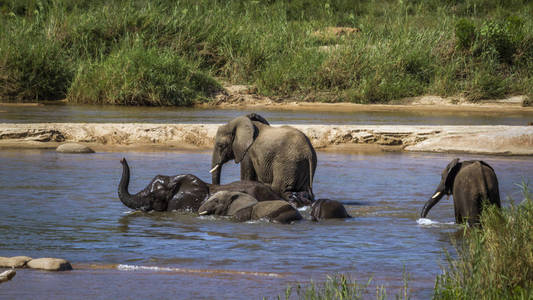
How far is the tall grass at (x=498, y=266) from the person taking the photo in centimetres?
498

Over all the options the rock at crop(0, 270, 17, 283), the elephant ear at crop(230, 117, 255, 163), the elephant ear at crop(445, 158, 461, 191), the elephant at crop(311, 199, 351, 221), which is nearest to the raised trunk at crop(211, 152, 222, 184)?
the elephant ear at crop(230, 117, 255, 163)

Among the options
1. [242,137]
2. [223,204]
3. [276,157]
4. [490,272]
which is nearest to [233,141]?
[242,137]

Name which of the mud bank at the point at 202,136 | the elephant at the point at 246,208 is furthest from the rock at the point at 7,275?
the mud bank at the point at 202,136

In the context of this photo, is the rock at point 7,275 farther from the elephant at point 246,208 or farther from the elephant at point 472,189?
the elephant at point 472,189

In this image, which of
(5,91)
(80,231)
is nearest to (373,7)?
(5,91)

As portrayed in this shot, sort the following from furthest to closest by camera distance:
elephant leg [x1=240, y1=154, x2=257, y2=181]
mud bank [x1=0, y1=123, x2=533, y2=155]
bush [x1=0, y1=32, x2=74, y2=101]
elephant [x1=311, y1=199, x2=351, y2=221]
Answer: bush [x1=0, y1=32, x2=74, y2=101]
mud bank [x1=0, y1=123, x2=533, y2=155]
elephant leg [x1=240, y1=154, x2=257, y2=181]
elephant [x1=311, y1=199, x2=351, y2=221]

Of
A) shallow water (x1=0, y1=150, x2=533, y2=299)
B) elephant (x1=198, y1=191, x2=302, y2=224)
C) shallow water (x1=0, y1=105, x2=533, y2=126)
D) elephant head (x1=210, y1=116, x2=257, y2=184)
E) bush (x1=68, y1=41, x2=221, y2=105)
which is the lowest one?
shallow water (x1=0, y1=150, x2=533, y2=299)

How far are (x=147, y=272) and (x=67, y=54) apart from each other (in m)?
20.4

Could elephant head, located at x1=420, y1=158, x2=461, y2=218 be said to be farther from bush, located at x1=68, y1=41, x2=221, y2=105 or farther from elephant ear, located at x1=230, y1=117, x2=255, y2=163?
bush, located at x1=68, y1=41, x2=221, y2=105

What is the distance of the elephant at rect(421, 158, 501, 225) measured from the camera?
27.4 feet

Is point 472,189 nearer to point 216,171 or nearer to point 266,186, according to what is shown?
point 266,186

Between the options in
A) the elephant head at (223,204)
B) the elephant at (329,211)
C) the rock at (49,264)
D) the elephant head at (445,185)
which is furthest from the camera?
the elephant head at (223,204)

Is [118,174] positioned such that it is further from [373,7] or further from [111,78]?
[373,7]

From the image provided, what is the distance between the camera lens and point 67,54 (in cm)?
2588
